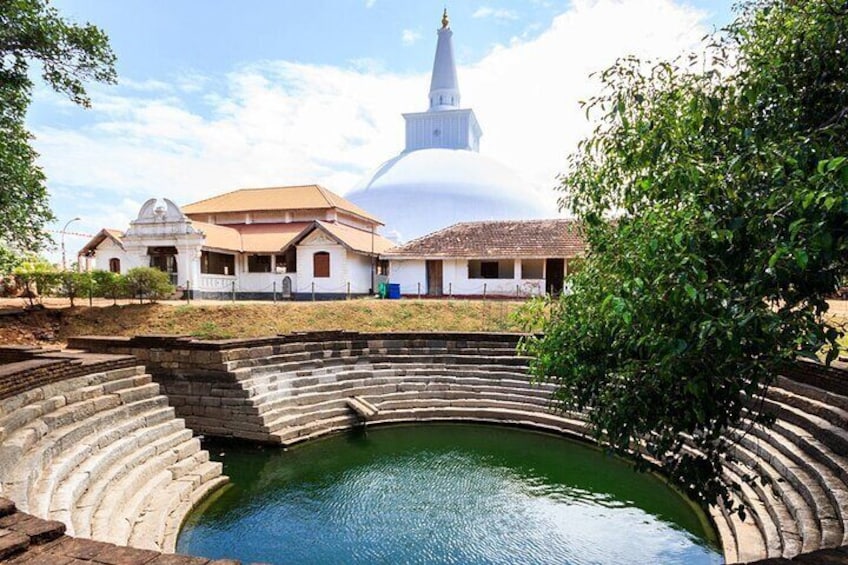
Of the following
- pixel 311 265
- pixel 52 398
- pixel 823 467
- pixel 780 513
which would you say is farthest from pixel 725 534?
pixel 311 265

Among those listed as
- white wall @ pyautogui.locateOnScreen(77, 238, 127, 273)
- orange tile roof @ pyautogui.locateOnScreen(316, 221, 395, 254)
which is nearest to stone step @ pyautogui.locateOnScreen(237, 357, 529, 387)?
orange tile roof @ pyautogui.locateOnScreen(316, 221, 395, 254)

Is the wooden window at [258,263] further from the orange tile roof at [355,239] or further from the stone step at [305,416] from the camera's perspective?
the stone step at [305,416]

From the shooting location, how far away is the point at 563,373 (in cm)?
477

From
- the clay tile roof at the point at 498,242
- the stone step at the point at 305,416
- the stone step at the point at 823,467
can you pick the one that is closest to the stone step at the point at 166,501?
the stone step at the point at 305,416

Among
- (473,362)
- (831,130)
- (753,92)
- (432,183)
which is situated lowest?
(473,362)

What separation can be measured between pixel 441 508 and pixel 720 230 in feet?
18.2

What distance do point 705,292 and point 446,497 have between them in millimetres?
5620

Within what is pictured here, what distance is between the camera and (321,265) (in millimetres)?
22453

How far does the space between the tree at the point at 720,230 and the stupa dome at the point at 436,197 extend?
2930cm

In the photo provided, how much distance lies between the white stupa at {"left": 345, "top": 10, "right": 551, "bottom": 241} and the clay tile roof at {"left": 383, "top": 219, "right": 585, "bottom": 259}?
10.7 m

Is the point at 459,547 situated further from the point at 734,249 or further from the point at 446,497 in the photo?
the point at 734,249

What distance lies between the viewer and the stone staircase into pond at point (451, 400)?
5668 millimetres

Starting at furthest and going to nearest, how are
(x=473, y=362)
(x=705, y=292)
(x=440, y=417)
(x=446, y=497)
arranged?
(x=473, y=362)
(x=440, y=417)
(x=446, y=497)
(x=705, y=292)

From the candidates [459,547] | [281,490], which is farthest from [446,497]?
[281,490]
